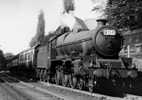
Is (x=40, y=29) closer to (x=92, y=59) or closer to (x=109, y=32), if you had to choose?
(x=109, y=32)

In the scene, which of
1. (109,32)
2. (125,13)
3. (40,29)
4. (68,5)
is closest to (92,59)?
(109,32)

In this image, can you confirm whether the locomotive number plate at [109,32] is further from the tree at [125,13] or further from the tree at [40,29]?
the tree at [40,29]

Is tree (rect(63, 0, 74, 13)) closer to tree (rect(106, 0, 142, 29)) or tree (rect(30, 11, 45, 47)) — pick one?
tree (rect(30, 11, 45, 47))

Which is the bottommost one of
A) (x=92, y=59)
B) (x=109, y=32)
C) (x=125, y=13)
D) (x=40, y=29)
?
(x=92, y=59)

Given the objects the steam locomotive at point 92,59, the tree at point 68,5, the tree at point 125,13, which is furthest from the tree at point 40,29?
the steam locomotive at point 92,59

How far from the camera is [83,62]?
40.5 ft

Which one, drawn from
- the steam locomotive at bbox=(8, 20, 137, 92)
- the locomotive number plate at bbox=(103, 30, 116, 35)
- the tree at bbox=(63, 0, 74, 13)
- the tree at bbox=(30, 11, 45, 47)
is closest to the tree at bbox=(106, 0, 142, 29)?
the steam locomotive at bbox=(8, 20, 137, 92)

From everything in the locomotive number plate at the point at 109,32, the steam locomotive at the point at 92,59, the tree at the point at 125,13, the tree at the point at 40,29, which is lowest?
the steam locomotive at the point at 92,59

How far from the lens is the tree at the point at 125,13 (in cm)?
1877

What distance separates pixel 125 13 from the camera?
64.7 feet

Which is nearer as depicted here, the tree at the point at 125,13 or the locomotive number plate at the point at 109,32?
the locomotive number plate at the point at 109,32

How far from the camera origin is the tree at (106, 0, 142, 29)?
739 inches

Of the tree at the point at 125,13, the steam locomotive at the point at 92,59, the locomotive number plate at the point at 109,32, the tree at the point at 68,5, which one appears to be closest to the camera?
the steam locomotive at the point at 92,59

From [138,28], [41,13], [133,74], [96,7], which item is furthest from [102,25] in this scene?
[41,13]
